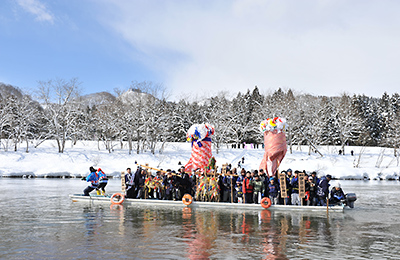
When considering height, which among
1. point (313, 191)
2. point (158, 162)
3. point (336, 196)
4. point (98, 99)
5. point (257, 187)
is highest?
point (98, 99)

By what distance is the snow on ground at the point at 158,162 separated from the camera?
43.1 metres

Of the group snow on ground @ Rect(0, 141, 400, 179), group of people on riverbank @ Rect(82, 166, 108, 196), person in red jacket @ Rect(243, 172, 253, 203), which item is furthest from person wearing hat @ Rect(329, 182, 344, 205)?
snow on ground @ Rect(0, 141, 400, 179)

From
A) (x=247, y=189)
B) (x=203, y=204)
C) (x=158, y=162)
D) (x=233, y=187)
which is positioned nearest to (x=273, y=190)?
(x=247, y=189)

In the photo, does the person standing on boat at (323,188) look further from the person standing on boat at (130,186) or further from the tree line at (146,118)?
the tree line at (146,118)

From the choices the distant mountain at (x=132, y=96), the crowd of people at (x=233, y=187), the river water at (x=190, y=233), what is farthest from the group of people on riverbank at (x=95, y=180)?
the distant mountain at (x=132, y=96)

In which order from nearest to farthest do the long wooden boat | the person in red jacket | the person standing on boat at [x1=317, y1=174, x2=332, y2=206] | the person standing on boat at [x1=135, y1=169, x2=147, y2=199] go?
1. the long wooden boat
2. the person standing on boat at [x1=317, y1=174, x2=332, y2=206]
3. the person in red jacket
4. the person standing on boat at [x1=135, y1=169, x2=147, y2=199]

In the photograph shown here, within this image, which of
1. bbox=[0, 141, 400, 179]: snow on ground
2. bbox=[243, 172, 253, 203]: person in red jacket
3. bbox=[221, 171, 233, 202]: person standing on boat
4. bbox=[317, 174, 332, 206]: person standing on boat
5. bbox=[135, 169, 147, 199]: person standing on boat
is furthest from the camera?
bbox=[0, 141, 400, 179]: snow on ground

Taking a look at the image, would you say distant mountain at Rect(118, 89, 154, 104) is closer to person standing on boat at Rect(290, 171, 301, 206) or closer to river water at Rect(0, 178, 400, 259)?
river water at Rect(0, 178, 400, 259)

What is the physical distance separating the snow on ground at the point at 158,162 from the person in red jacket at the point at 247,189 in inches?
1112

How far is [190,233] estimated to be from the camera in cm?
1152

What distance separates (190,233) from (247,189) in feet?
22.2

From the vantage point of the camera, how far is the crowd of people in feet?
56.9

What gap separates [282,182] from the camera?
1712cm

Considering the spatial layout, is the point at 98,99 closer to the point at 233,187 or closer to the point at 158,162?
the point at 158,162
